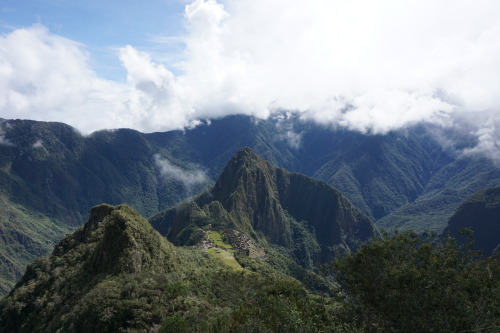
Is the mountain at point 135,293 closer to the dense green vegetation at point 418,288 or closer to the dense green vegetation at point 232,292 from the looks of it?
the dense green vegetation at point 232,292

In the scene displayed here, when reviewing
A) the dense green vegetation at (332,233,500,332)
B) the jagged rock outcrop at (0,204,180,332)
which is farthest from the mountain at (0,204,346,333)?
the dense green vegetation at (332,233,500,332)

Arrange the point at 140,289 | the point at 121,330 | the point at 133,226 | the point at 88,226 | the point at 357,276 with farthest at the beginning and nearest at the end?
the point at 88,226, the point at 133,226, the point at 140,289, the point at 121,330, the point at 357,276

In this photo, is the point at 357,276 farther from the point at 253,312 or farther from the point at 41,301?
the point at 41,301

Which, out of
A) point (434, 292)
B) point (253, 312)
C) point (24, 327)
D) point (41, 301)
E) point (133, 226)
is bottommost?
point (24, 327)

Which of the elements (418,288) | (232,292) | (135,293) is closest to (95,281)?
(135,293)

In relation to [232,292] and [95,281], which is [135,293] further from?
[232,292]

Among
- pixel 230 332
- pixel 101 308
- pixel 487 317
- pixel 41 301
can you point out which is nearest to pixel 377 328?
pixel 487 317

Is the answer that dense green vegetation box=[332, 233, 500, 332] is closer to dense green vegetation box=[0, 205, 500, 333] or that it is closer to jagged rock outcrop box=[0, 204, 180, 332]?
dense green vegetation box=[0, 205, 500, 333]

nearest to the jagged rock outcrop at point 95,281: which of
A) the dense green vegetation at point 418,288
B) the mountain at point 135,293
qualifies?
the mountain at point 135,293
